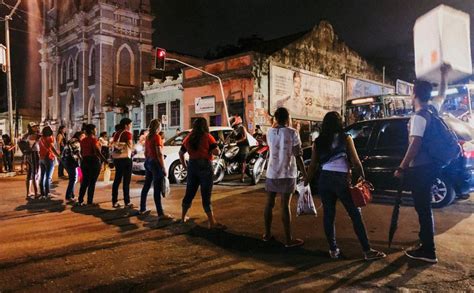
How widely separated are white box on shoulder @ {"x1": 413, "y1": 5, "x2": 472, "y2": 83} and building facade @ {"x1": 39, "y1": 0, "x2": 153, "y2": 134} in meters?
32.6

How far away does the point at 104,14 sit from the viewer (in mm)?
39562

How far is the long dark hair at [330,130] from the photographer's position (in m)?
4.68

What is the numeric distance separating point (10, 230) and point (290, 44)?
23225 millimetres

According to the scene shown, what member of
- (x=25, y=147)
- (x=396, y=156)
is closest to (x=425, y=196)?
(x=396, y=156)

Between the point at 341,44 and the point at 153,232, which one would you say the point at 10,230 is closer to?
the point at 153,232

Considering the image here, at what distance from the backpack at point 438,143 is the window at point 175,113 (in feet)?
86.6

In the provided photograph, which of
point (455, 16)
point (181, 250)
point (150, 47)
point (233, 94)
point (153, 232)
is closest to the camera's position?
point (181, 250)

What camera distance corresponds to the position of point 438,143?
15.0 feet

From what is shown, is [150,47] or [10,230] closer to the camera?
[10,230]

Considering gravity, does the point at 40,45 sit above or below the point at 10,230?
above

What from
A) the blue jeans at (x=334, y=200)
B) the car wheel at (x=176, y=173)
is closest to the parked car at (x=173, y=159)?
the car wheel at (x=176, y=173)

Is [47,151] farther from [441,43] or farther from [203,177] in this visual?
[441,43]

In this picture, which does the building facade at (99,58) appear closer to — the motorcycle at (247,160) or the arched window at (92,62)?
the arched window at (92,62)

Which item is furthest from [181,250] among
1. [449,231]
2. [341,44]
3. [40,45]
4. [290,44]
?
[40,45]
